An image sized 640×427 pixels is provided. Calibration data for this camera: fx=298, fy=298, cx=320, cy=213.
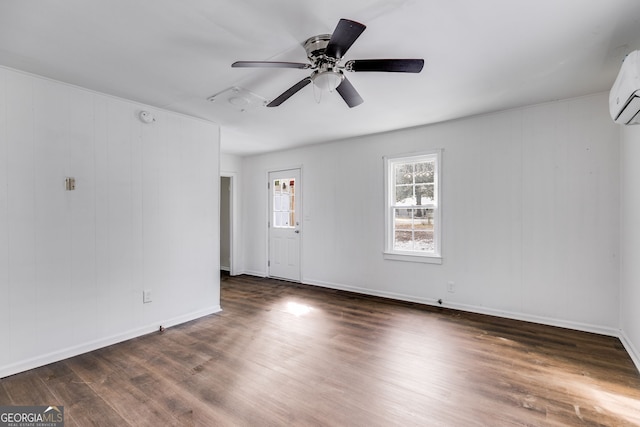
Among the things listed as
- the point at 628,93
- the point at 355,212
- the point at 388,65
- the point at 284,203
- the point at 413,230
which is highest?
the point at 388,65

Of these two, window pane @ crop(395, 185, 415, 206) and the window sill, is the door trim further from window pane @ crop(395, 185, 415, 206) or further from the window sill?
window pane @ crop(395, 185, 415, 206)

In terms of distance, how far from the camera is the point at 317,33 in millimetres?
2002

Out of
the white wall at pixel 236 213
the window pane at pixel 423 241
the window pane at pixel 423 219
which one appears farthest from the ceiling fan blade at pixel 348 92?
the white wall at pixel 236 213

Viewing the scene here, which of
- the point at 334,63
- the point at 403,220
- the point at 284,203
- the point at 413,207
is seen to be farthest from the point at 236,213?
the point at 334,63

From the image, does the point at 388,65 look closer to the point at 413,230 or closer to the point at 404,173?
the point at 404,173

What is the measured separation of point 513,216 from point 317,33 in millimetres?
3064

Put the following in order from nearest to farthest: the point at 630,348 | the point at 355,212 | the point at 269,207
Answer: the point at 630,348, the point at 355,212, the point at 269,207

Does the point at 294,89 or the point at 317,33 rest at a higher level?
the point at 317,33

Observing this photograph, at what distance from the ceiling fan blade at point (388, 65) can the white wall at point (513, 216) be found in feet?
7.67

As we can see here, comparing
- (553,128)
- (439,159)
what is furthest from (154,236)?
(553,128)

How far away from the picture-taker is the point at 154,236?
338 cm

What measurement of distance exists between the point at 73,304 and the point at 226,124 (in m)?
2.63

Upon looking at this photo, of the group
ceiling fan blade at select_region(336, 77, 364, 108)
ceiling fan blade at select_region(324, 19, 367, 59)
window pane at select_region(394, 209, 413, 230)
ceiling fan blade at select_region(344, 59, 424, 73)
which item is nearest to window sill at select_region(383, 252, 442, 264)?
window pane at select_region(394, 209, 413, 230)

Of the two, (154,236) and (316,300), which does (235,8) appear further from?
(316,300)
